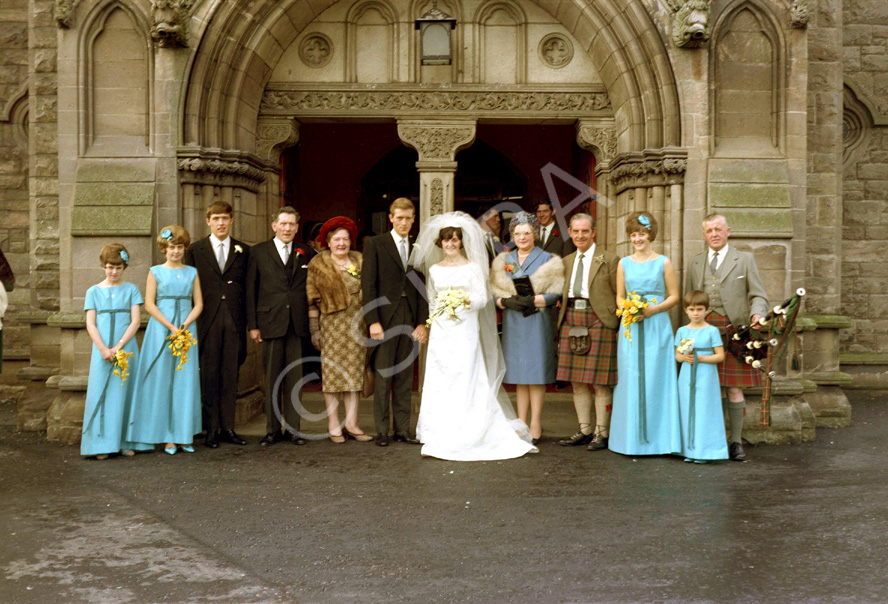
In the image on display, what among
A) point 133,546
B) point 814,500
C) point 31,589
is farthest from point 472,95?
point 31,589

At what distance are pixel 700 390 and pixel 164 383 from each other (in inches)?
170

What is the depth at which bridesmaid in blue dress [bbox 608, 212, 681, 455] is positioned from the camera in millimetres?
6793

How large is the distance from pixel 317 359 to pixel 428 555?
338cm

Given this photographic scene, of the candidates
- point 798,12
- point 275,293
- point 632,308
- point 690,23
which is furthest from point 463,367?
point 798,12

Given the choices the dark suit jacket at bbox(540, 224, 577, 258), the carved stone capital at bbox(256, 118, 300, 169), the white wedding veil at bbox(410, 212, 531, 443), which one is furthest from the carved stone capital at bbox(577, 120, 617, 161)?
the carved stone capital at bbox(256, 118, 300, 169)

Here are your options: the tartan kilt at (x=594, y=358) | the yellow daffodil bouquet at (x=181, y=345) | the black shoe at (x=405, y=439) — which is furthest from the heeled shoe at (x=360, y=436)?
the tartan kilt at (x=594, y=358)

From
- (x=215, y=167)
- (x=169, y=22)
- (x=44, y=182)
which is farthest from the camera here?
(x=44, y=182)

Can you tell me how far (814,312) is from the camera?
8.94 meters

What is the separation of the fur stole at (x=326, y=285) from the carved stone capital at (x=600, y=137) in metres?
3.10

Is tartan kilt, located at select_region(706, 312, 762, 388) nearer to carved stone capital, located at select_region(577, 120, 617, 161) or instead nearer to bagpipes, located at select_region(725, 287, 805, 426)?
bagpipes, located at select_region(725, 287, 805, 426)

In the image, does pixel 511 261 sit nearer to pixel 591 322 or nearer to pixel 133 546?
pixel 591 322

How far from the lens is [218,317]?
288 inches

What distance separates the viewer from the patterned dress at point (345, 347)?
23.7 ft

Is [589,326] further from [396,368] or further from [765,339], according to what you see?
[396,368]
